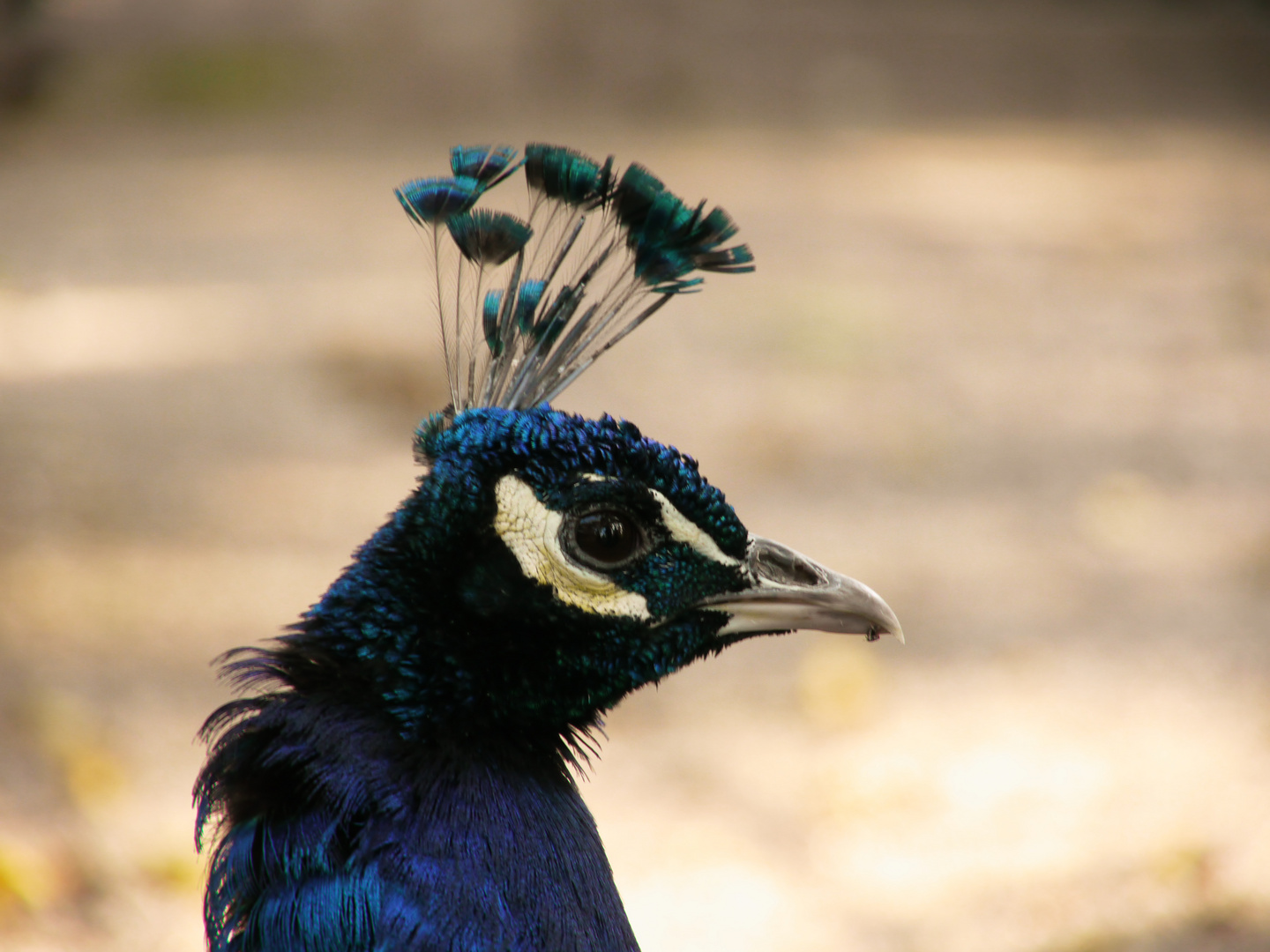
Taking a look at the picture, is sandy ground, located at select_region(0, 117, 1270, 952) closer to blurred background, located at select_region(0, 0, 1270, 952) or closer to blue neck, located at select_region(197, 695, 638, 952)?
blurred background, located at select_region(0, 0, 1270, 952)

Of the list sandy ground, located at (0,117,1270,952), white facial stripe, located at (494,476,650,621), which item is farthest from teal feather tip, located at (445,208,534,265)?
sandy ground, located at (0,117,1270,952)

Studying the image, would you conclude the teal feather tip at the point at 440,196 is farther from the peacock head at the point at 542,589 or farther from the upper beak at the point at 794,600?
the upper beak at the point at 794,600

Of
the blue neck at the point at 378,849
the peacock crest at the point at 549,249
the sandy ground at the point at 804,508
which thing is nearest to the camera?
the blue neck at the point at 378,849

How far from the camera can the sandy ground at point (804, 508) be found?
201cm

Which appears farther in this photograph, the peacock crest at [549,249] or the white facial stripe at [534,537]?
the peacock crest at [549,249]

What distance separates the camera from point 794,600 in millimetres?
1090

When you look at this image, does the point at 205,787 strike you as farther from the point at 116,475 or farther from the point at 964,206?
the point at 964,206

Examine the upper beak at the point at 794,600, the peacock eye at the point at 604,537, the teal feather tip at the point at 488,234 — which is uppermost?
the teal feather tip at the point at 488,234

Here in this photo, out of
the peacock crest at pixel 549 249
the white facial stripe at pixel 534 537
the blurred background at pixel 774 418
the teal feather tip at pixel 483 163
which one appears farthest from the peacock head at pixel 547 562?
the blurred background at pixel 774 418

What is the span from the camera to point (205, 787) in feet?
3.31

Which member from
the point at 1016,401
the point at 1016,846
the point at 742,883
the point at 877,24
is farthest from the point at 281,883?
the point at 877,24

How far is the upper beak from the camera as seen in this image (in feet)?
3.57

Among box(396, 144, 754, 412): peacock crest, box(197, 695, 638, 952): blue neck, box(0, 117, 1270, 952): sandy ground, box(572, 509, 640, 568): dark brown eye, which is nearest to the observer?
box(197, 695, 638, 952): blue neck

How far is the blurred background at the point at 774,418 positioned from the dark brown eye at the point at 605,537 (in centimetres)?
107
